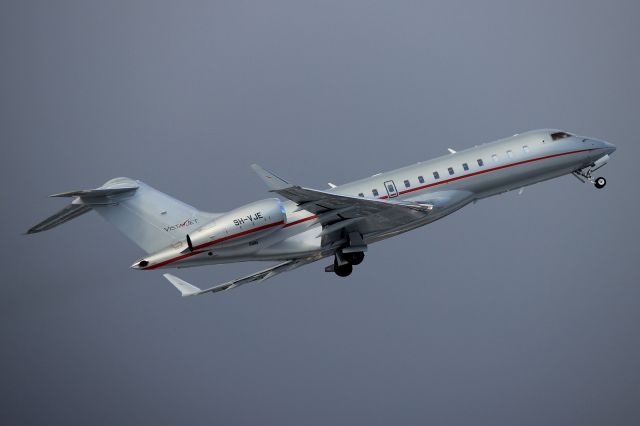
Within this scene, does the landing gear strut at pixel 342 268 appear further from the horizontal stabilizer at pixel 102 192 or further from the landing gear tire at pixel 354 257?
the horizontal stabilizer at pixel 102 192

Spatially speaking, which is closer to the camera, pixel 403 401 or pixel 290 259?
pixel 290 259

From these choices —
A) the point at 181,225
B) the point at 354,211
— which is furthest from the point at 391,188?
the point at 181,225

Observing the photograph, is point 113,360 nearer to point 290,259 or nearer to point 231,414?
point 231,414

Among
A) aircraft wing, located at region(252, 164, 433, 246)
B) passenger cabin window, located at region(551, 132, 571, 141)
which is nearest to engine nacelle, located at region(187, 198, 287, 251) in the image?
aircraft wing, located at region(252, 164, 433, 246)

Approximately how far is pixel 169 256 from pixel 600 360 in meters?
83.6

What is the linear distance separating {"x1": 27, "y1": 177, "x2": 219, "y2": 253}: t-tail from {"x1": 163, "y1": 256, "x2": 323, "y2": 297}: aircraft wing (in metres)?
1.68

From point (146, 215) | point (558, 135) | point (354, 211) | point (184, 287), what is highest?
point (558, 135)

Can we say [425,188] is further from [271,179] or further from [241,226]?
[271,179]

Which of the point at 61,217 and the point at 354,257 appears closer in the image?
the point at 61,217

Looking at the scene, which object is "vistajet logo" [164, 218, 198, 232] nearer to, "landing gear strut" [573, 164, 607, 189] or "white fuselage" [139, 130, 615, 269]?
"white fuselage" [139, 130, 615, 269]

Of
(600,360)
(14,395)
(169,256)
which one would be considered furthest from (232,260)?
(600,360)

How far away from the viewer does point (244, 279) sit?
32.7 metres

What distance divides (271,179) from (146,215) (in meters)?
5.97

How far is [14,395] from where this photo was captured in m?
79.7
